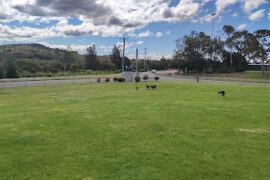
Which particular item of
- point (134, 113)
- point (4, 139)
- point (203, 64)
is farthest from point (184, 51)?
point (4, 139)

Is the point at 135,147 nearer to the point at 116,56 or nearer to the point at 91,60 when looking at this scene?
the point at 91,60

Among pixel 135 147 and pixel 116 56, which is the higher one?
pixel 116 56

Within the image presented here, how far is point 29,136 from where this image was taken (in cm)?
1234

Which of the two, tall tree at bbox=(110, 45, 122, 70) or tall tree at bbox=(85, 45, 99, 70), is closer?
tall tree at bbox=(85, 45, 99, 70)

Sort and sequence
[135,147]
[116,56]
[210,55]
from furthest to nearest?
[116,56], [210,55], [135,147]

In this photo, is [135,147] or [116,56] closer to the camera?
[135,147]

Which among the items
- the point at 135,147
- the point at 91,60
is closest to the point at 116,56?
the point at 91,60

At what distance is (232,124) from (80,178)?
8326 mm

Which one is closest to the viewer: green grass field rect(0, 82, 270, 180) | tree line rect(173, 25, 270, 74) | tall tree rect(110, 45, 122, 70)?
green grass field rect(0, 82, 270, 180)

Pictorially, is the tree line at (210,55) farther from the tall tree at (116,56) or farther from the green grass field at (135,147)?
the green grass field at (135,147)

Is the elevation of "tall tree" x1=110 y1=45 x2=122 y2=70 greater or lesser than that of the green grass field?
greater

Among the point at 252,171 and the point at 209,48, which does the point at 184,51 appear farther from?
the point at 252,171

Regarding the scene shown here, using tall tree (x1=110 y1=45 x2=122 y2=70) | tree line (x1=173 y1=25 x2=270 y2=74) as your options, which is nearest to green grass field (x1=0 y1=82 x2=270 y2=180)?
tree line (x1=173 y1=25 x2=270 y2=74)

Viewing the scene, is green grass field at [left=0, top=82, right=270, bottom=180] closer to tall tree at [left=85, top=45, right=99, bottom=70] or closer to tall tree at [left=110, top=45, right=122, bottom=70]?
tall tree at [left=85, top=45, right=99, bottom=70]
